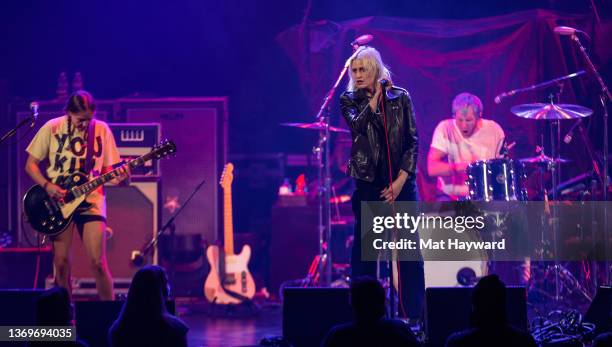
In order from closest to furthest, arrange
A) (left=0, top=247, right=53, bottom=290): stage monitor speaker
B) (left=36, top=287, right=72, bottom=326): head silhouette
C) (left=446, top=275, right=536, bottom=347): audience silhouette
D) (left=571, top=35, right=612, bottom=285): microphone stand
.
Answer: (left=446, top=275, right=536, bottom=347): audience silhouette → (left=36, top=287, right=72, bottom=326): head silhouette → (left=571, top=35, right=612, bottom=285): microphone stand → (left=0, top=247, right=53, bottom=290): stage monitor speaker

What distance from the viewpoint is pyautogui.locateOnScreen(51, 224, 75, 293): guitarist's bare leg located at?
27.0ft

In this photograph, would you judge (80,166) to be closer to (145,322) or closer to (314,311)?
(314,311)

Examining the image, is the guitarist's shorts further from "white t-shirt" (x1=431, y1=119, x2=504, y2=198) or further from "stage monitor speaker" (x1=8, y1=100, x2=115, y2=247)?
"white t-shirt" (x1=431, y1=119, x2=504, y2=198)

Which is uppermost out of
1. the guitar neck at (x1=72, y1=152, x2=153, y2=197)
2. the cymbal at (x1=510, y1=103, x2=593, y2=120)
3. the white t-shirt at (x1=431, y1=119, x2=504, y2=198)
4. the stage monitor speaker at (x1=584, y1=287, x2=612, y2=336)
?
the cymbal at (x1=510, y1=103, x2=593, y2=120)

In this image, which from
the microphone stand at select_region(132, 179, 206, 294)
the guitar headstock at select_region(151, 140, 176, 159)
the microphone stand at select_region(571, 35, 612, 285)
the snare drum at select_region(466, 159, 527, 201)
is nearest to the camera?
the guitar headstock at select_region(151, 140, 176, 159)

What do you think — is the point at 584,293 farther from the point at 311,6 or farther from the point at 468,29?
the point at 311,6

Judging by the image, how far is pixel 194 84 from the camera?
12.3 m

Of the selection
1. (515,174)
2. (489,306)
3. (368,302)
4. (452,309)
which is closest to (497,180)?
(515,174)

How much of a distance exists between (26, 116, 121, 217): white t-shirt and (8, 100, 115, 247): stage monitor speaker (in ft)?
8.34

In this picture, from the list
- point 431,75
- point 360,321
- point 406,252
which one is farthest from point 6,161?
point 360,321

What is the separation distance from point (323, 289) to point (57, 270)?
3309 mm

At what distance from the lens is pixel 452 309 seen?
5.84 m

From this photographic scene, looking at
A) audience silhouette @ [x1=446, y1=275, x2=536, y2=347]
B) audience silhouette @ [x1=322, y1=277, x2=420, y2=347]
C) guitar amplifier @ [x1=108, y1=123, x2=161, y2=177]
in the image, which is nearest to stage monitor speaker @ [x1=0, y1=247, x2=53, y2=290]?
guitar amplifier @ [x1=108, y1=123, x2=161, y2=177]

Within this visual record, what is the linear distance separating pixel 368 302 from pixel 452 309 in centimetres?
155
